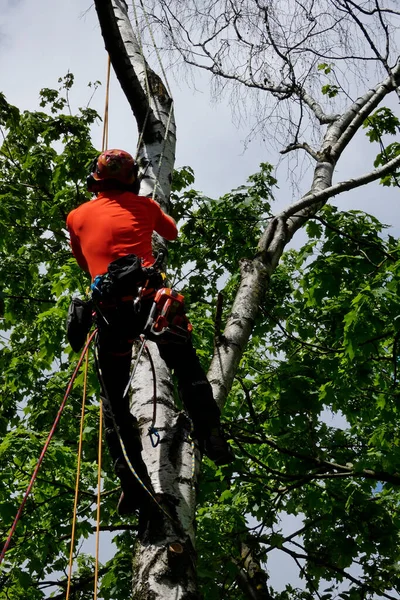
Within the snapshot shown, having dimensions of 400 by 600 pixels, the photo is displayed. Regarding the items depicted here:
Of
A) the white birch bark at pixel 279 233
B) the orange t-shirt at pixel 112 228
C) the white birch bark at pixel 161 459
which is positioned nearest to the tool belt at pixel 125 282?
the orange t-shirt at pixel 112 228

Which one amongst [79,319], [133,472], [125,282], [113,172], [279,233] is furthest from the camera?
[279,233]

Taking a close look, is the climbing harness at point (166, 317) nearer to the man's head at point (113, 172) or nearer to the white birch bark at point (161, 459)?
the white birch bark at point (161, 459)

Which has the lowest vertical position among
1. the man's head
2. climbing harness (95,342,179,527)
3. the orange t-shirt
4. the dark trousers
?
climbing harness (95,342,179,527)

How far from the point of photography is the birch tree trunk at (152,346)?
8.68 ft

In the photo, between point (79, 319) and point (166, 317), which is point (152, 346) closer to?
point (79, 319)

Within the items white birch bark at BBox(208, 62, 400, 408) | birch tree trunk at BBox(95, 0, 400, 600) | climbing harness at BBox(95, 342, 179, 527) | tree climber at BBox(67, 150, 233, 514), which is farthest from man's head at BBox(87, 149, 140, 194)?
white birch bark at BBox(208, 62, 400, 408)

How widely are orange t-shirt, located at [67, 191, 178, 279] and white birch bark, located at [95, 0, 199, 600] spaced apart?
0.58 m

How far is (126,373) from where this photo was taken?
3.35 m

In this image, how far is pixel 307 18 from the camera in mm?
5281

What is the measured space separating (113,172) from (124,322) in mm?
902

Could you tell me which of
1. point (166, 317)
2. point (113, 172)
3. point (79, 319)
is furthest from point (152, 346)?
point (113, 172)

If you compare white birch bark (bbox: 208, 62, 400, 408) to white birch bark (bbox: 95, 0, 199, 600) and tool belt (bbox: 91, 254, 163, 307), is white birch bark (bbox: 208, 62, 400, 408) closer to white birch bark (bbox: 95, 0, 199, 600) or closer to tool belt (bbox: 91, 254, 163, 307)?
white birch bark (bbox: 95, 0, 199, 600)

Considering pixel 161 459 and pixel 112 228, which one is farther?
pixel 112 228

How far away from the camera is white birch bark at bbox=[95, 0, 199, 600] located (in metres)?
2.59
